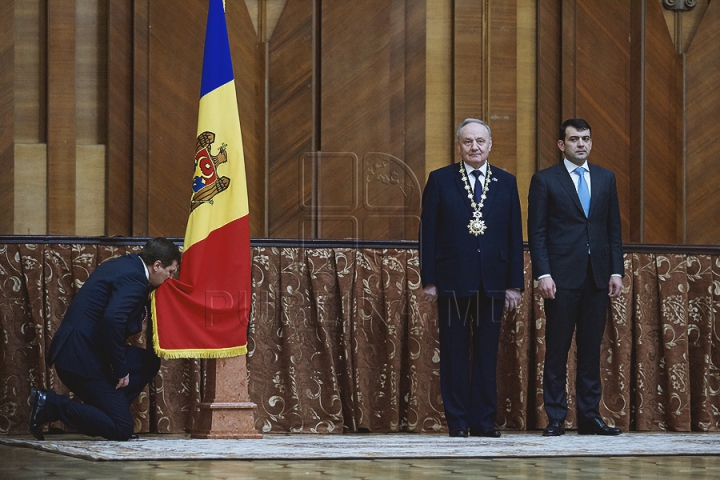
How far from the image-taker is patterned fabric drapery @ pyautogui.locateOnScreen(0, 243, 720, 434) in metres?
5.23

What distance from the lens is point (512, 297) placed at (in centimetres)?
515

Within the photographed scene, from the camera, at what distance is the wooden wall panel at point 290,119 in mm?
6152

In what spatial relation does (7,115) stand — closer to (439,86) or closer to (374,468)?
(439,86)

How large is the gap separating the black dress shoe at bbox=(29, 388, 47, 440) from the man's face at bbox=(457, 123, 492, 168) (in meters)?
2.02

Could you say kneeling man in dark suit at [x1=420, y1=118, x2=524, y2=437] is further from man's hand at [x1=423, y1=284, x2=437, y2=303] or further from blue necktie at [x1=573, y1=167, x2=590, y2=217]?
blue necktie at [x1=573, y1=167, x2=590, y2=217]

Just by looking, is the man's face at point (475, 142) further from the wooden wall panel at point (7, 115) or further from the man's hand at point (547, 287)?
the wooden wall panel at point (7, 115)

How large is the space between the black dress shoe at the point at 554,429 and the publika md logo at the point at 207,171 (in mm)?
1719

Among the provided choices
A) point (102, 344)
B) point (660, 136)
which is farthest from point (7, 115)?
point (660, 136)

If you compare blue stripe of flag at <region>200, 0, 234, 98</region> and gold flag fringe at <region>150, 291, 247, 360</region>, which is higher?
blue stripe of flag at <region>200, 0, 234, 98</region>

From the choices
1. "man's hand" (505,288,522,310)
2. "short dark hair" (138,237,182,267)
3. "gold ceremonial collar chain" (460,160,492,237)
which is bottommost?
"man's hand" (505,288,522,310)

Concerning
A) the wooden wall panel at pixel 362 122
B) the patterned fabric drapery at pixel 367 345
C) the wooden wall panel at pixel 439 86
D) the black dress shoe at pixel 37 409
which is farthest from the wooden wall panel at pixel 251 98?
the black dress shoe at pixel 37 409

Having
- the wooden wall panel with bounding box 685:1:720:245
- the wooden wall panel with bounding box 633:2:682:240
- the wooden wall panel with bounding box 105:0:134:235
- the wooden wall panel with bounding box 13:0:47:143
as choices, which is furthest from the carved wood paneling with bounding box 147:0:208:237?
the wooden wall panel with bounding box 685:1:720:245

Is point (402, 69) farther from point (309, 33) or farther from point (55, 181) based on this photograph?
point (55, 181)

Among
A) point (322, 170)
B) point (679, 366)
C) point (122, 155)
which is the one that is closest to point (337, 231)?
point (322, 170)
